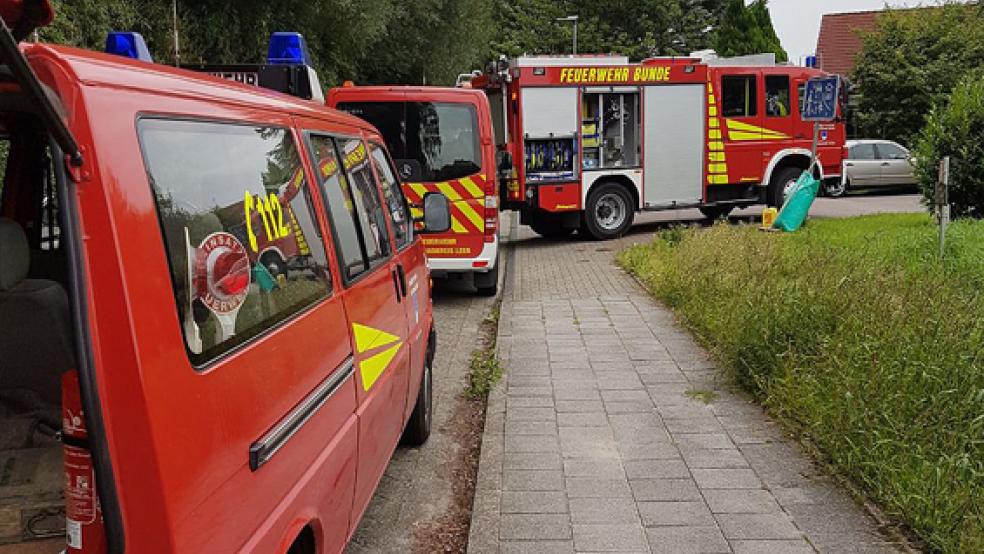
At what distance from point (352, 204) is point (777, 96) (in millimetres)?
14036

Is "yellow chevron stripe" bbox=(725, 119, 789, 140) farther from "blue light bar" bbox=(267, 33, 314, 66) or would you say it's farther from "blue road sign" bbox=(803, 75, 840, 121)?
"blue light bar" bbox=(267, 33, 314, 66)

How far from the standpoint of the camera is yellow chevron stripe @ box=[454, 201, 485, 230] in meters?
9.59

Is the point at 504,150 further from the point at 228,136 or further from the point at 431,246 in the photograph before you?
the point at 228,136

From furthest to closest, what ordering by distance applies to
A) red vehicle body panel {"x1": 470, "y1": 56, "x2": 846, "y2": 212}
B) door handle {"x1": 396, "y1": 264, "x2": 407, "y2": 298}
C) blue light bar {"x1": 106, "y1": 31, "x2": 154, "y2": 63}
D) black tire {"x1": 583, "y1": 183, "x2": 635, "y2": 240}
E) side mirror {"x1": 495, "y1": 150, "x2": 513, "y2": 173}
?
1. black tire {"x1": 583, "y1": 183, "x2": 635, "y2": 240}
2. red vehicle body panel {"x1": 470, "y1": 56, "x2": 846, "y2": 212}
3. side mirror {"x1": 495, "y1": 150, "x2": 513, "y2": 173}
4. door handle {"x1": 396, "y1": 264, "x2": 407, "y2": 298}
5. blue light bar {"x1": 106, "y1": 31, "x2": 154, "y2": 63}

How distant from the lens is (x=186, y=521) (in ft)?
5.58

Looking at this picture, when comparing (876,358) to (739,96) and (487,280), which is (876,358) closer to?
(487,280)

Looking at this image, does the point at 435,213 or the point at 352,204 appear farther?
the point at 435,213

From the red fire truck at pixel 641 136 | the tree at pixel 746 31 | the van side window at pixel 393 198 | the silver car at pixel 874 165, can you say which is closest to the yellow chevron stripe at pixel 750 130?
the red fire truck at pixel 641 136

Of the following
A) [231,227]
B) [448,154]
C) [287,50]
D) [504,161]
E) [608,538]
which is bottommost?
[608,538]

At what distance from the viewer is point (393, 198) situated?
4.75 m

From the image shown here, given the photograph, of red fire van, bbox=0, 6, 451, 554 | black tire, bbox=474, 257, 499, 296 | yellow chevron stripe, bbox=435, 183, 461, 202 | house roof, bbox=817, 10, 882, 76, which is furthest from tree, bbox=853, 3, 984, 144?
red fire van, bbox=0, 6, 451, 554

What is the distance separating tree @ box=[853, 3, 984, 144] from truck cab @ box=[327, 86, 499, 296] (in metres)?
19.8

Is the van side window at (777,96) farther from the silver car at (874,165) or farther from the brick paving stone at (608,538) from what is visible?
the brick paving stone at (608,538)

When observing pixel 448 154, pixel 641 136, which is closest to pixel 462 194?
pixel 448 154
